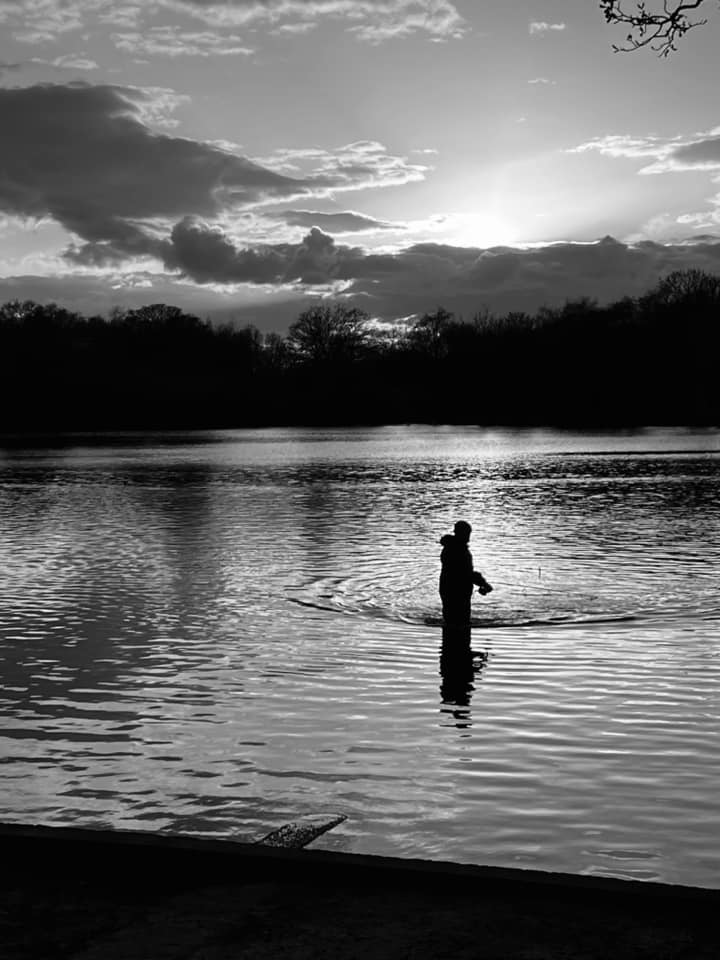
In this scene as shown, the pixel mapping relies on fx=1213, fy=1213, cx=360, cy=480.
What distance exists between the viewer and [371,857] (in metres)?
6.64

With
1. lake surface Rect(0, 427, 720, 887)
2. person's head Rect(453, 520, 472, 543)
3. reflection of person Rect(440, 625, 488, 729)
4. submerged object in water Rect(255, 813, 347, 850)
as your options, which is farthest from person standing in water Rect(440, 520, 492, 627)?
submerged object in water Rect(255, 813, 347, 850)

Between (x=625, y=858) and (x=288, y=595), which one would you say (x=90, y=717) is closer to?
(x=625, y=858)

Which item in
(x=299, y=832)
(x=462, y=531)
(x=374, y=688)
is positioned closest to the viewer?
(x=299, y=832)

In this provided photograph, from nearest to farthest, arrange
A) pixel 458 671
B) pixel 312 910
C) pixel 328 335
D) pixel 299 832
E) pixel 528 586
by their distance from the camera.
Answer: pixel 312 910
pixel 299 832
pixel 458 671
pixel 528 586
pixel 328 335

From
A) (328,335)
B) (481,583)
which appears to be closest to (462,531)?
(481,583)

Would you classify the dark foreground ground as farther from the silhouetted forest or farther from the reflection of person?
the silhouetted forest

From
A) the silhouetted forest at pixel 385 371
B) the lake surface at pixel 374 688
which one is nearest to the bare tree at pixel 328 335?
the silhouetted forest at pixel 385 371

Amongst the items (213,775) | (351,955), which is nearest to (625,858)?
(351,955)

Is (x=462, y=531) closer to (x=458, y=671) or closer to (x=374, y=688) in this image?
(x=458, y=671)

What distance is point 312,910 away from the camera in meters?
6.09

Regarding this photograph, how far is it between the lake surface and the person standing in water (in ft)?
1.42

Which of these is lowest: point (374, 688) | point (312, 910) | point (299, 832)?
point (374, 688)

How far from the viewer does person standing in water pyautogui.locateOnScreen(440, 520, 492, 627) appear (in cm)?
1705

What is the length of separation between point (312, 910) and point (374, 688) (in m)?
7.58
